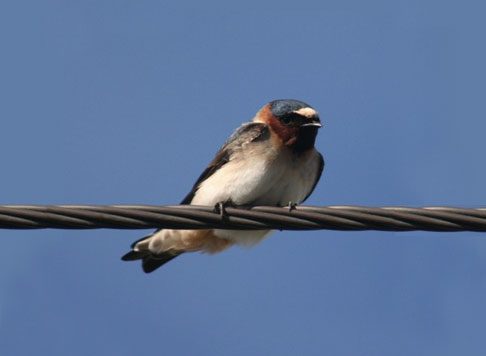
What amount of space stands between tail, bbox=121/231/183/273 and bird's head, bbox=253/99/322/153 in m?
1.13

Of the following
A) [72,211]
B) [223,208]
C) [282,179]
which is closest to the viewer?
[72,211]

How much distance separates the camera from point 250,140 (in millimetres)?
7520

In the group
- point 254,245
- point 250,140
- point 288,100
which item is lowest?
point 254,245

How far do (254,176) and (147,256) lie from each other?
1.16 metres

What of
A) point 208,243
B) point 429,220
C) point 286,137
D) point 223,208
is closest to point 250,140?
point 286,137

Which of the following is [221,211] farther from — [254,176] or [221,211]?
[254,176]

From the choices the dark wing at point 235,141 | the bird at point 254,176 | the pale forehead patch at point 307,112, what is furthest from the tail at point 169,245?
the pale forehead patch at point 307,112

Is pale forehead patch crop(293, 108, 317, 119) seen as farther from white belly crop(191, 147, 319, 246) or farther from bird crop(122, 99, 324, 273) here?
white belly crop(191, 147, 319, 246)

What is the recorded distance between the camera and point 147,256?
7.89 meters

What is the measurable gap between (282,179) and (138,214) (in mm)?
2533

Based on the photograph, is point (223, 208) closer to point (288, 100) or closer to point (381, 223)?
point (381, 223)

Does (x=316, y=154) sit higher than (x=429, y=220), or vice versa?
(x=316, y=154)

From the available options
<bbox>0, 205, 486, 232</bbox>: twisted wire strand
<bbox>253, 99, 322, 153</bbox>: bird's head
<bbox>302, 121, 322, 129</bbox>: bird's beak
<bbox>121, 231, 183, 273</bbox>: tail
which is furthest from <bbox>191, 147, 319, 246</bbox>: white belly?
<bbox>0, 205, 486, 232</bbox>: twisted wire strand

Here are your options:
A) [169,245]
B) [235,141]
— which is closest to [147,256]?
[169,245]
